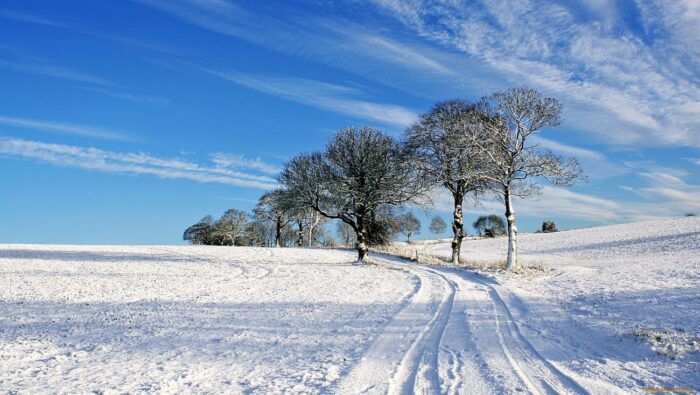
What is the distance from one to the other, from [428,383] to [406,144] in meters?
29.0

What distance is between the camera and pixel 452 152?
3103 cm

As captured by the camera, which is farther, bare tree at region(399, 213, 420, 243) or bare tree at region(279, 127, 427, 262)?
bare tree at region(399, 213, 420, 243)

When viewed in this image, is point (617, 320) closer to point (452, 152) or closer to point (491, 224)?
point (452, 152)

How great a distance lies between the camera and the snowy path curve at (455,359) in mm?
6332

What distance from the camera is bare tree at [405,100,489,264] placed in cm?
2933

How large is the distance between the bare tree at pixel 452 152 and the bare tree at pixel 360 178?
145 centimetres

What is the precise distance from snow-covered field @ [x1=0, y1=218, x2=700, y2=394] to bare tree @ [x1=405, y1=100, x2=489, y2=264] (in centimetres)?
1096

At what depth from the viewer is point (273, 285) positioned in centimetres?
2034

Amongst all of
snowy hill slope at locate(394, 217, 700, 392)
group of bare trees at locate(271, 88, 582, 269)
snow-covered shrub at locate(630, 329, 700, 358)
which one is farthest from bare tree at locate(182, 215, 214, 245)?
snow-covered shrub at locate(630, 329, 700, 358)

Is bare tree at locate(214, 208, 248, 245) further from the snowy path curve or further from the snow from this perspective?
the snowy path curve

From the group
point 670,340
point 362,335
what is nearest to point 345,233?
point 362,335

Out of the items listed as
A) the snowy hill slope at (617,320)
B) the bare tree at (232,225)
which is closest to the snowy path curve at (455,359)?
the snowy hill slope at (617,320)

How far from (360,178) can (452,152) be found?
721cm

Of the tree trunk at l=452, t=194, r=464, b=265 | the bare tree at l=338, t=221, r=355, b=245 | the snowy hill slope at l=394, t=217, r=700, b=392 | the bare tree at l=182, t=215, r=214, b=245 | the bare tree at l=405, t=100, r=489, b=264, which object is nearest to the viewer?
the snowy hill slope at l=394, t=217, r=700, b=392
